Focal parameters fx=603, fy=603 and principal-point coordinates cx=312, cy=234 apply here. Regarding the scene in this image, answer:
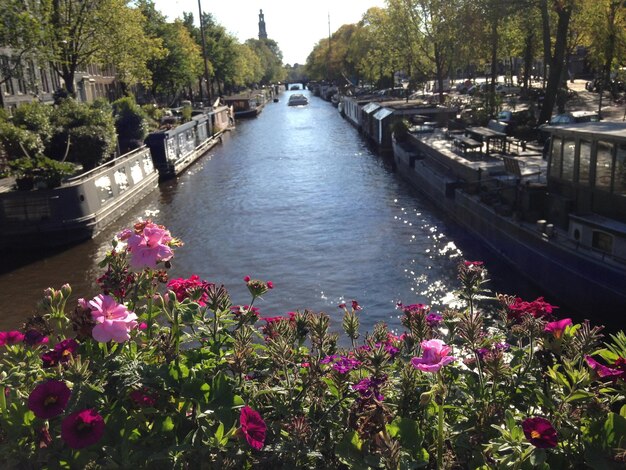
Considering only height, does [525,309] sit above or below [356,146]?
above

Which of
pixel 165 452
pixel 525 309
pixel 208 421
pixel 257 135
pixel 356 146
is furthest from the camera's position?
pixel 257 135

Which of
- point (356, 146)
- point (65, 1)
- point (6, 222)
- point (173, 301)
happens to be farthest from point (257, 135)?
point (173, 301)

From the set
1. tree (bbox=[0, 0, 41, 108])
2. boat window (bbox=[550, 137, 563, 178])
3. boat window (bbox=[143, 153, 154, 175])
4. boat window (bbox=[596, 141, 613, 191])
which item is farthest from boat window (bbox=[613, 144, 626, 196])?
tree (bbox=[0, 0, 41, 108])

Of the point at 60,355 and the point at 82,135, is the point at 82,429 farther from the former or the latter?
the point at 82,135

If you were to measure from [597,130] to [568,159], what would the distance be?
48.9 inches

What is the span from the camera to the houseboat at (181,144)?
38375 millimetres

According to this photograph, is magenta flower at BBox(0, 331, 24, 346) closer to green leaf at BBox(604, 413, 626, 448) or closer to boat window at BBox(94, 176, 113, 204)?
green leaf at BBox(604, 413, 626, 448)

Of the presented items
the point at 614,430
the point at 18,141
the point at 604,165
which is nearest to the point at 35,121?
the point at 18,141

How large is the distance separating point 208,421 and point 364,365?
44.0 inches

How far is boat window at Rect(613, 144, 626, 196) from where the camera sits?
14.6 metres

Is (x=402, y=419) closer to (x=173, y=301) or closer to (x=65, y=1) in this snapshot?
(x=173, y=301)

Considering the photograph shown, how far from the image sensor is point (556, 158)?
1722cm

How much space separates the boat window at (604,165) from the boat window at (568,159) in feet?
3.30

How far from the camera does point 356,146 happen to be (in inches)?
1956
